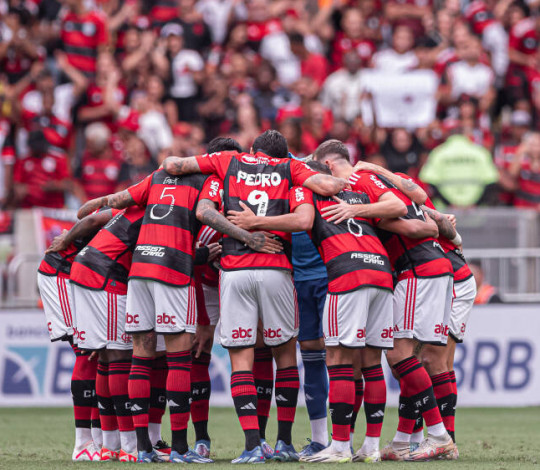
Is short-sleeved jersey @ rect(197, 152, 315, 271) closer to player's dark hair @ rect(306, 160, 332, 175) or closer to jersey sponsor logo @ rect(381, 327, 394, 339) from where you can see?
player's dark hair @ rect(306, 160, 332, 175)

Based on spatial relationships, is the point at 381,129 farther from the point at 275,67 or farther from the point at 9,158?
the point at 9,158

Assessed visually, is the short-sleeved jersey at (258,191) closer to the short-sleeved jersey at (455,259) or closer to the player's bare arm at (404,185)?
the player's bare arm at (404,185)

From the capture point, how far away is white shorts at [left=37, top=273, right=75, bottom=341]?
9.42 metres

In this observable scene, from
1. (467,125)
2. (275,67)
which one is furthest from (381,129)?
(275,67)

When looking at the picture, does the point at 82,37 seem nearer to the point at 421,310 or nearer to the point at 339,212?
the point at 339,212

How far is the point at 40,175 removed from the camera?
16188 mm

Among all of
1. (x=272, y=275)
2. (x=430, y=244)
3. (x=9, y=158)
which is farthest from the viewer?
(x=9, y=158)

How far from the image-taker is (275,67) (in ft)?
60.9

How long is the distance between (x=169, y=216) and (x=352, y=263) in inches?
61.3

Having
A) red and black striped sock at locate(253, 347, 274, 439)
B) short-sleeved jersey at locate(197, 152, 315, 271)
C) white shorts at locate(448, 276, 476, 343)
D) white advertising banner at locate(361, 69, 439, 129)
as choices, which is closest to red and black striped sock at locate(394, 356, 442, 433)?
white shorts at locate(448, 276, 476, 343)

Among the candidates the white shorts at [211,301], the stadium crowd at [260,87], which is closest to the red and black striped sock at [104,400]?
the white shorts at [211,301]

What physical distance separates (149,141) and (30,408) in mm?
5255

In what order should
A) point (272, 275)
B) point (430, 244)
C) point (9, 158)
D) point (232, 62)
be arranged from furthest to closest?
point (232, 62) → point (9, 158) → point (430, 244) → point (272, 275)

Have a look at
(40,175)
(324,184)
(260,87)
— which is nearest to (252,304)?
(324,184)
